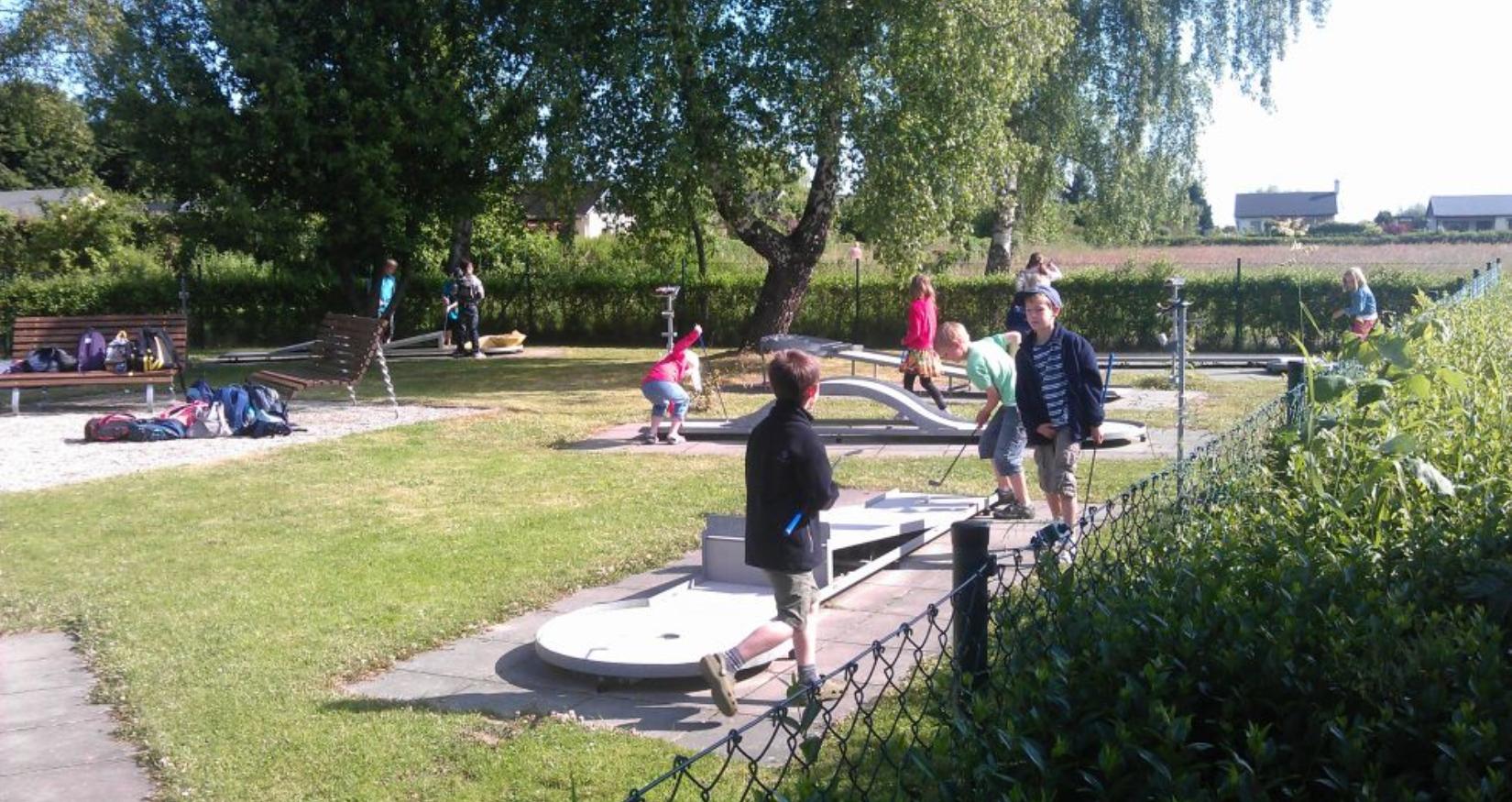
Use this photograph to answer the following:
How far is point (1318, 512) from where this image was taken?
4.62 meters

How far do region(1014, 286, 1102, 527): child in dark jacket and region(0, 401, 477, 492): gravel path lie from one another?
8.41 metres

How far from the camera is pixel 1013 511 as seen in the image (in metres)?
8.66

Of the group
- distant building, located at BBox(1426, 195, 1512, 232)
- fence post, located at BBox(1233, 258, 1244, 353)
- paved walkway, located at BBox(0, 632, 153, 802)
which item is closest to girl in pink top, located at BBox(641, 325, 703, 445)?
paved walkway, located at BBox(0, 632, 153, 802)

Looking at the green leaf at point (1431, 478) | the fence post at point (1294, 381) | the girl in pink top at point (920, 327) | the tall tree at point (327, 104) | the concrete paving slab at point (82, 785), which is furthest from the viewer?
the tall tree at point (327, 104)

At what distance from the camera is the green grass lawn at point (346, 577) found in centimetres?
494

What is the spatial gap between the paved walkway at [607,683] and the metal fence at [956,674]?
27cm

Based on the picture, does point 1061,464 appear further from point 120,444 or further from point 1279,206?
point 1279,206

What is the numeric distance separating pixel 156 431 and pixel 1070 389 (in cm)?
1052

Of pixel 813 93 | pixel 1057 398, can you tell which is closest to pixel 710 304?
pixel 813 93

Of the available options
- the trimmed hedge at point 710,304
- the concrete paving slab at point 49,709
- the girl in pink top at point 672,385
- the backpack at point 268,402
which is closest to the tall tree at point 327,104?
the trimmed hedge at point 710,304

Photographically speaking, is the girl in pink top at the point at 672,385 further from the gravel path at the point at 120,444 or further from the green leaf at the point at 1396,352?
the green leaf at the point at 1396,352

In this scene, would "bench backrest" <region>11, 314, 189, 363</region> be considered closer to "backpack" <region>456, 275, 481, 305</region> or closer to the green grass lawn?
the green grass lawn

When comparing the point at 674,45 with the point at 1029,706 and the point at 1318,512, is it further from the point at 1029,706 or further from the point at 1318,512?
the point at 1029,706

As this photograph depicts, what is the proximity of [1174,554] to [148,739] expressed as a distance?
390 centimetres
